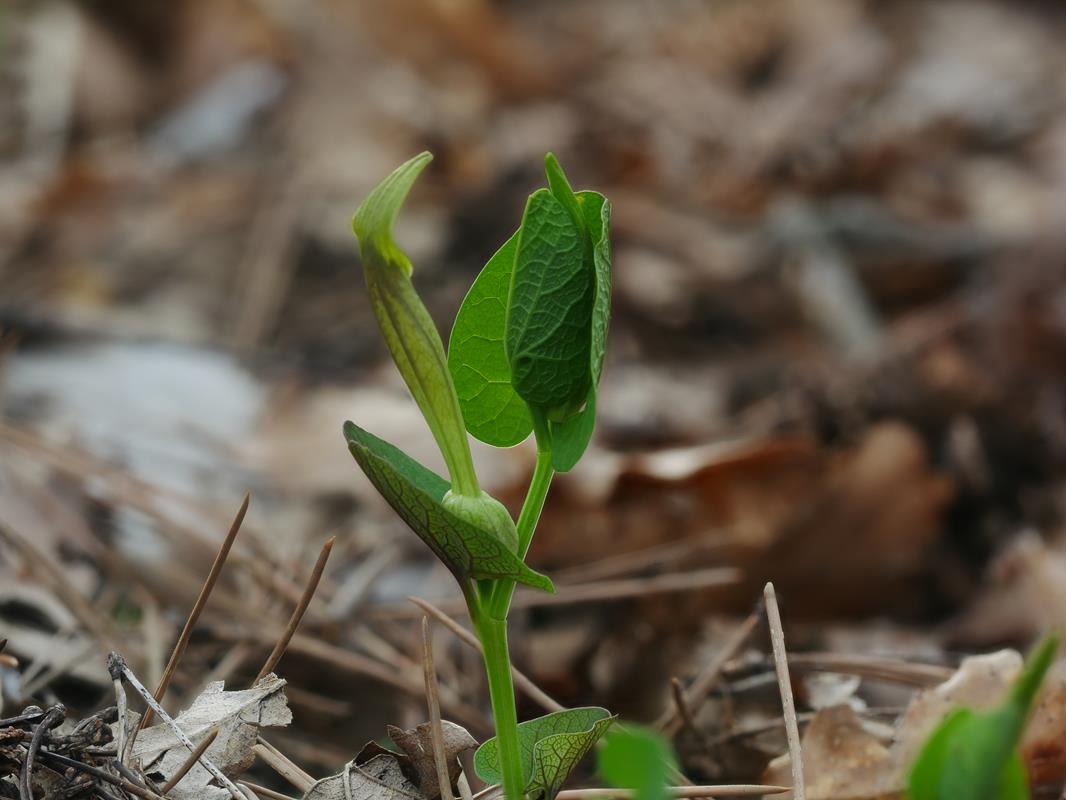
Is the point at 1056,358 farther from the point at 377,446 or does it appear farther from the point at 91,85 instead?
the point at 91,85

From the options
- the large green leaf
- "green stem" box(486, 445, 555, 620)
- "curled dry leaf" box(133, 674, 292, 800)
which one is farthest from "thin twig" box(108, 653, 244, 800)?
the large green leaf

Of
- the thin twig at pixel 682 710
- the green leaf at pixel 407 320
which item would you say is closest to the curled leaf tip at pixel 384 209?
the green leaf at pixel 407 320

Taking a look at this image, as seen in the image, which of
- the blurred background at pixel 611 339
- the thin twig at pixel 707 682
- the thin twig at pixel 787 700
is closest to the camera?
the thin twig at pixel 787 700

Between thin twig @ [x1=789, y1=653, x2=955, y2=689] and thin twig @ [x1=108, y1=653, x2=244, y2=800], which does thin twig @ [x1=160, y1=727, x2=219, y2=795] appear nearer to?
thin twig @ [x1=108, y1=653, x2=244, y2=800]

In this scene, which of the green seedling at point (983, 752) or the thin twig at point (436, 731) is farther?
the thin twig at point (436, 731)

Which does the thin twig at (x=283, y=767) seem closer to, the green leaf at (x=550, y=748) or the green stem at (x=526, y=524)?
the green leaf at (x=550, y=748)

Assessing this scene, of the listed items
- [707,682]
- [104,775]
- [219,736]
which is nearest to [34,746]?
[104,775]

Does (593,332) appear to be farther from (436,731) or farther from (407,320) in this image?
(436,731)
